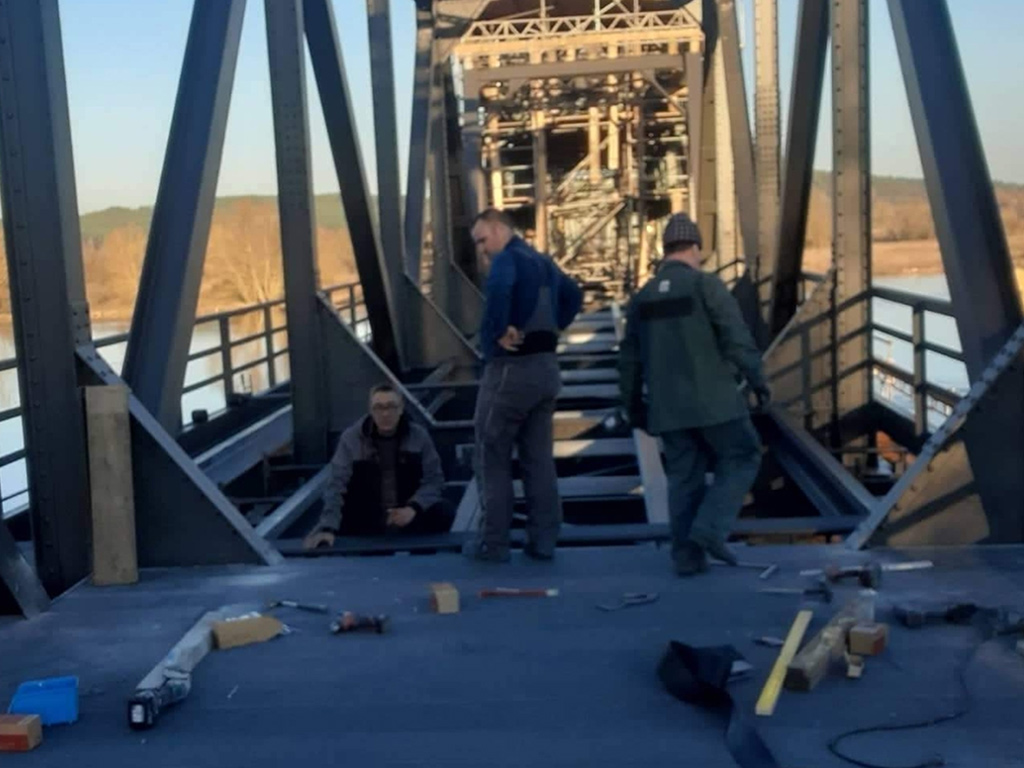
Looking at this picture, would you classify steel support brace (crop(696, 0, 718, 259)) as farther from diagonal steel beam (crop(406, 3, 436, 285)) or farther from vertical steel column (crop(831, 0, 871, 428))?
vertical steel column (crop(831, 0, 871, 428))

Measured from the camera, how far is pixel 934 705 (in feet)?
12.9

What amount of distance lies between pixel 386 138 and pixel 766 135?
13.7 feet

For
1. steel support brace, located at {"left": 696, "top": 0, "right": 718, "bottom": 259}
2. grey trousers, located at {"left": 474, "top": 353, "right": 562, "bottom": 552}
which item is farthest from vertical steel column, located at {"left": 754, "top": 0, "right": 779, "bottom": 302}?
grey trousers, located at {"left": 474, "top": 353, "right": 562, "bottom": 552}

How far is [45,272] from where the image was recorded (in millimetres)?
5434

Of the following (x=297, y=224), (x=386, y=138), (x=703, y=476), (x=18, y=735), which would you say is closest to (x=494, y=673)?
(x=18, y=735)

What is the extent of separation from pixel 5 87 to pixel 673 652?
3.54 metres

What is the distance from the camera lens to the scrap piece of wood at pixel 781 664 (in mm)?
3921

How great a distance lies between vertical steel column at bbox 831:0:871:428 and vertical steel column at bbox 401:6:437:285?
17.6 ft

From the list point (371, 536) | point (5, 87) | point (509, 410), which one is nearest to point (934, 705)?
point (509, 410)

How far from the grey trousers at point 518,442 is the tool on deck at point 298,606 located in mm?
1052

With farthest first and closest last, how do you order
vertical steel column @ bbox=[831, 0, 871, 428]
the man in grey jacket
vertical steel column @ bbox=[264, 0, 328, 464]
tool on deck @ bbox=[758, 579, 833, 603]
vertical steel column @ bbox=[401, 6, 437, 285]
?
1. vertical steel column @ bbox=[401, 6, 437, 285]
2. vertical steel column @ bbox=[831, 0, 871, 428]
3. vertical steel column @ bbox=[264, 0, 328, 464]
4. the man in grey jacket
5. tool on deck @ bbox=[758, 579, 833, 603]

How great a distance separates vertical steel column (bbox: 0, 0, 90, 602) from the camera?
17.4 ft

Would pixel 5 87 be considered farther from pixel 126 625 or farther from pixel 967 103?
pixel 967 103

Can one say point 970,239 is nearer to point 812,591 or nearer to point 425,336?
point 812,591
